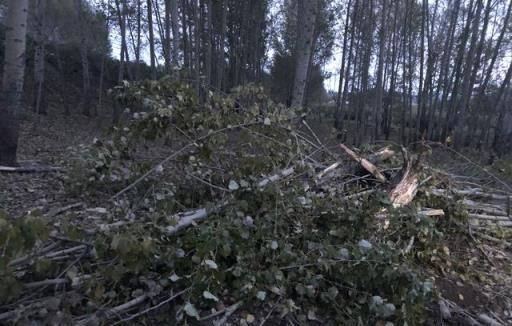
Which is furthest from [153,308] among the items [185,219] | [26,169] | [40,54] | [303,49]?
[40,54]

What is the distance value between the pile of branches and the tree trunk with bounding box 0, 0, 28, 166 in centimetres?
157

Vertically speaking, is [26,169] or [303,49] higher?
[303,49]

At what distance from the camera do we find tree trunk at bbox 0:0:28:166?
4.27m

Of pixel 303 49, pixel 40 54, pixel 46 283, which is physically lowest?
pixel 46 283

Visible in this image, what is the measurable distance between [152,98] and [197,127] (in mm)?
440

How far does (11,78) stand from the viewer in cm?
432

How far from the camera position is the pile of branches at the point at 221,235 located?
192 centimetres

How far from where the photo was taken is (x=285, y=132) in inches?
136

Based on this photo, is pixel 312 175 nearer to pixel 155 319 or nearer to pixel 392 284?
pixel 392 284

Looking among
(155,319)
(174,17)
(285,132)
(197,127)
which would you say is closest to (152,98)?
(197,127)

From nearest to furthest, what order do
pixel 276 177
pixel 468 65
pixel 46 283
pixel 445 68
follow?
pixel 46 283 < pixel 276 177 < pixel 468 65 < pixel 445 68

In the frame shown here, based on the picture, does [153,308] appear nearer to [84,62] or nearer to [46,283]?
[46,283]

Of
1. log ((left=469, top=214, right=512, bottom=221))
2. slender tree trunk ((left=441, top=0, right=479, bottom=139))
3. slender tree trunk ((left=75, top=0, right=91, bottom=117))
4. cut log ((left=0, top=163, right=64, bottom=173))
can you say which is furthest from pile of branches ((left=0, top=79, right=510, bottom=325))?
slender tree trunk ((left=441, top=0, right=479, bottom=139))

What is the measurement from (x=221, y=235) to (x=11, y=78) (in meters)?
3.57
